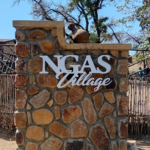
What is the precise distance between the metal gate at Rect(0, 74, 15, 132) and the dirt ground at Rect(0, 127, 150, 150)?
0.22m

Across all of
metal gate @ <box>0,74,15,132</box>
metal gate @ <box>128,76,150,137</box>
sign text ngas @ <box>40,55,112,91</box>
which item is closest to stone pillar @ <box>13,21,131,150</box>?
sign text ngas @ <box>40,55,112,91</box>

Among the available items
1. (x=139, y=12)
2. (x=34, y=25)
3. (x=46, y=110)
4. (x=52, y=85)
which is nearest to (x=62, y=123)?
(x=46, y=110)

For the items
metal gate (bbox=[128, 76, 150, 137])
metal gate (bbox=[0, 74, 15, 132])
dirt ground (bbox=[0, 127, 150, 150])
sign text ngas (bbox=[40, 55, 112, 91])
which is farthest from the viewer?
metal gate (bbox=[0, 74, 15, 132])

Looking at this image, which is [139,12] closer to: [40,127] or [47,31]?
[47,31]

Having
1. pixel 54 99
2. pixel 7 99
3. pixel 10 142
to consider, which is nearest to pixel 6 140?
pixel 10 142

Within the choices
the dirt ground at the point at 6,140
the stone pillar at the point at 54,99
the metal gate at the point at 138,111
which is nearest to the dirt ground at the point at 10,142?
the dirt ground at the point at 6,140

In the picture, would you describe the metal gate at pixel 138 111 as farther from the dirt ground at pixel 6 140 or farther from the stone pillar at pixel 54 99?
the dirt ground at pixel 6 140

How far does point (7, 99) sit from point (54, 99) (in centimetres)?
356

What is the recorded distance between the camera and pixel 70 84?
11.2 feet

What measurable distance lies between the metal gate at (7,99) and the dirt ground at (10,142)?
0.22m

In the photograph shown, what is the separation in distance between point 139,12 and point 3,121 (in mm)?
7903

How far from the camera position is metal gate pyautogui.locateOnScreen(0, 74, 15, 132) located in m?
6.40

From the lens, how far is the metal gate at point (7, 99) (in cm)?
640

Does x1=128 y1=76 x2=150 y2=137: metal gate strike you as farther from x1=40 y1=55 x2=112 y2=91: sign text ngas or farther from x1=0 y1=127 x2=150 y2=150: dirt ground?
x1=40 y1=55 x2=112 y2=91: sign text ngas
